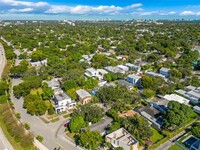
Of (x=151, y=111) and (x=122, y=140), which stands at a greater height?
(x=122, y=140)

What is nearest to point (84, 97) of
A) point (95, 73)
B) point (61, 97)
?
point (61, 97)

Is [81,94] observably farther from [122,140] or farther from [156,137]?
[156,137]

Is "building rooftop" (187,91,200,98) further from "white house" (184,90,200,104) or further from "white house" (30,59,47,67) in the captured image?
"white house" (30,59,47,67)

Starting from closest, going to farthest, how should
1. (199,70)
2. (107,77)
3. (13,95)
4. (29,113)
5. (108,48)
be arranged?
(29,113)
(13,95)
(107,77)
(199,70)
(108,48)

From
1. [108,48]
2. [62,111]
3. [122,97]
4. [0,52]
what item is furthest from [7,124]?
[0,52]

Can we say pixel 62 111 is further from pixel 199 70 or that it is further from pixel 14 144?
pixel 199 70

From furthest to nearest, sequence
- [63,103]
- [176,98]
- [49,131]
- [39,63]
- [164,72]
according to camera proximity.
→ 1. [39,63]
2. [164,72]
3. [176,98]
4. [63,103]
5. [49,131]

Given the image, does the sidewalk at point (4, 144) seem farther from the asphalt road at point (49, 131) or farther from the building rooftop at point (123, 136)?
the building rooftop at point (123, 136)
